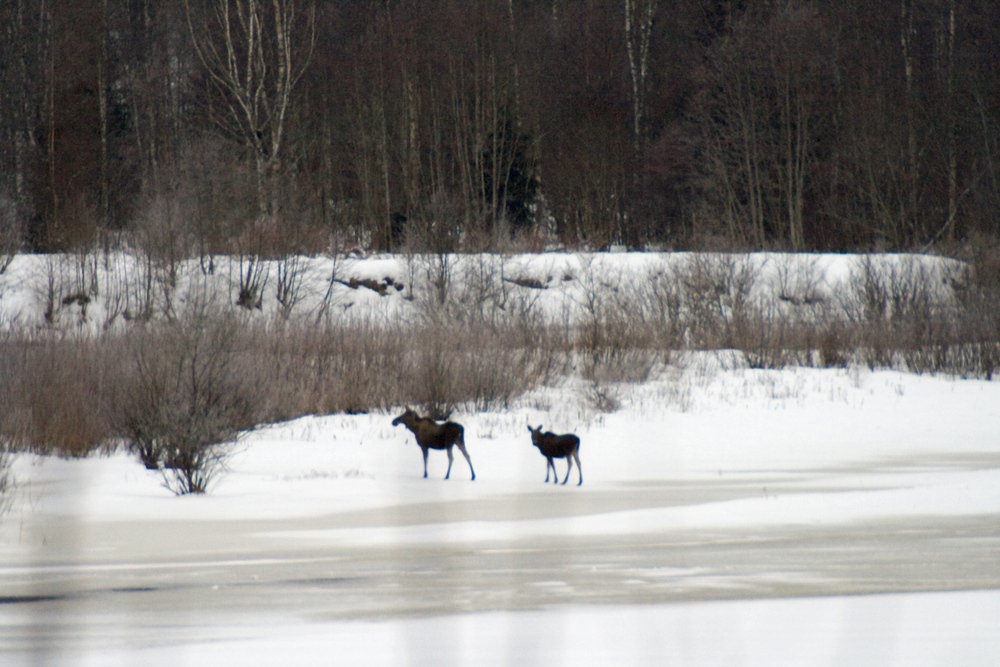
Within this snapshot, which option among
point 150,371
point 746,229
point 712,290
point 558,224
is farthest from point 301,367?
point 558,224

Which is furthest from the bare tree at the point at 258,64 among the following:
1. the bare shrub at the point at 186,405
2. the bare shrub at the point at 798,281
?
the bare shrub at the point at 186,405

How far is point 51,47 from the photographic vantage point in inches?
1519

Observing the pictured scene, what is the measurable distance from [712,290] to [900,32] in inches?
923

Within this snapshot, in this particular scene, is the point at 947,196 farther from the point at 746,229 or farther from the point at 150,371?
the point at 150,371

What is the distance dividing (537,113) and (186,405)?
35.8 meters

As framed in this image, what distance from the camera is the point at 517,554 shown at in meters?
8.23

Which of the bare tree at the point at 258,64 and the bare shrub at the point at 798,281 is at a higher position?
the bare tree at the point at 258,64

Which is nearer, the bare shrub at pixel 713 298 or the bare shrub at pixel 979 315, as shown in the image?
the bare shrub at pixel 979 315

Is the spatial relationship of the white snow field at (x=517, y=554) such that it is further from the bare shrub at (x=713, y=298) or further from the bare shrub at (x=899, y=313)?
the bare shrub at (x=713, y=298)

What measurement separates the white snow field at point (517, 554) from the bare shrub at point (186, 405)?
12.7 inches

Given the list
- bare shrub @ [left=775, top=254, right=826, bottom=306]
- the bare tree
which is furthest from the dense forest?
bare shrub @ [left=775, top=254, right=826, bottom=306]

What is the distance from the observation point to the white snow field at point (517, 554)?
5887 mm

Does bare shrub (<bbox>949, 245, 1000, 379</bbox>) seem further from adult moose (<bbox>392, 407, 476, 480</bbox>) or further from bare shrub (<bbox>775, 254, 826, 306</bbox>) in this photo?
adult moose (<bbox>392, 407, 476, 480</bbox>)

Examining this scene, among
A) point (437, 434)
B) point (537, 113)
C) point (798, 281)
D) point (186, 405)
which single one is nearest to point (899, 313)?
point (798, 281)
